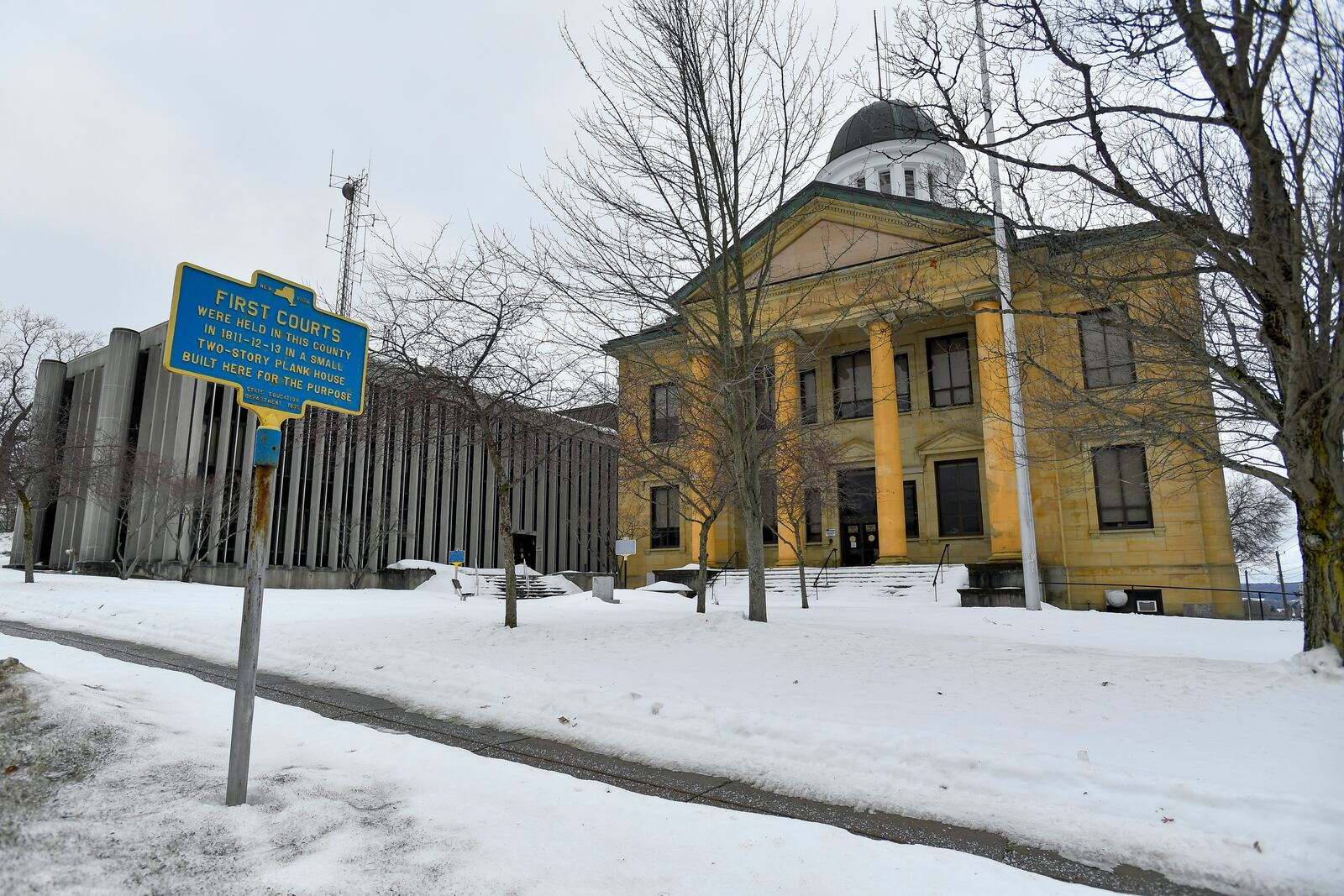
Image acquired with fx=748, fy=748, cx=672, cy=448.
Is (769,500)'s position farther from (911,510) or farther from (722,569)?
(911,510)

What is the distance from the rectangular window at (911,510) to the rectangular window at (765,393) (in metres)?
11.0

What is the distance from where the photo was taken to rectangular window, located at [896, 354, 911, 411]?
31984 millimetres

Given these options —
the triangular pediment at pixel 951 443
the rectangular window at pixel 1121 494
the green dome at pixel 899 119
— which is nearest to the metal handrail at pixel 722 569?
the triangular pediment at pixel 951 443

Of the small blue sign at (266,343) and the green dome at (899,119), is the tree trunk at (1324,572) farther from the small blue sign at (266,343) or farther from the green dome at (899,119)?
the small blue sign at (266,343)

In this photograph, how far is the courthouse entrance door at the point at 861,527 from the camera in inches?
1266

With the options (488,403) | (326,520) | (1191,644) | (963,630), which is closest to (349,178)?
(326,520)

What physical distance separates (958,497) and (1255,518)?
2951 cm

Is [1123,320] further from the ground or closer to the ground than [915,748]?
further from the ground

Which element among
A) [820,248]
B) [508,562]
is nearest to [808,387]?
[820,248]

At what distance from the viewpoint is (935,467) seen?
31.2 meters

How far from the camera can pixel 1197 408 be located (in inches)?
391

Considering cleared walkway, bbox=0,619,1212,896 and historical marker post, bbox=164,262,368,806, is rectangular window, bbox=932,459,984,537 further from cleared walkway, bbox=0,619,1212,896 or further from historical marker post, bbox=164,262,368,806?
historical marker post, bbox=164,262,368,806

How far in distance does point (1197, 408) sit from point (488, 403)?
10.3 meters

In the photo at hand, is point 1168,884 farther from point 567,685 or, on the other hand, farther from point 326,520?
point 326,520
